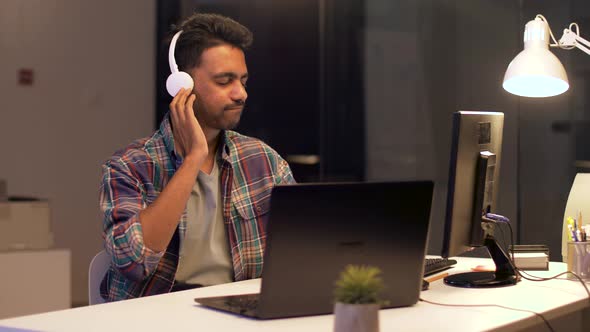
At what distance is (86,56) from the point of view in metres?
5.47

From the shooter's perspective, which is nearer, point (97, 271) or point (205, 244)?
point (97, 271)

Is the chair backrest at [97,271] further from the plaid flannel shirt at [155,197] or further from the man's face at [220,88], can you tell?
the man's face at [220,88]

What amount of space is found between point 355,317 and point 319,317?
1.38 ft

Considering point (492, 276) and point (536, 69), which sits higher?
point (536, 69)

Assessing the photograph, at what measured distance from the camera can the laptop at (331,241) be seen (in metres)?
1.69

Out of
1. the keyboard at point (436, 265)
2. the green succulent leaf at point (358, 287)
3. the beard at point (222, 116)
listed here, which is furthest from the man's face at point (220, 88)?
the green succulent leaf at point (358, 287)

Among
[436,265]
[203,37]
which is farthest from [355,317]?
[203,37]

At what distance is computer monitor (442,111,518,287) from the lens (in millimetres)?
2154

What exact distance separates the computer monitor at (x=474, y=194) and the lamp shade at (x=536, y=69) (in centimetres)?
16

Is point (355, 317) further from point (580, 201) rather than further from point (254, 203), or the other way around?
point (580, 201)

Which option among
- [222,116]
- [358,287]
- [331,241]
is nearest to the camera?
[358,287]

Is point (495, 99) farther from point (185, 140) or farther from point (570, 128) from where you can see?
point (185, 140)

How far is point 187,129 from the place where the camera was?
8.05 ft

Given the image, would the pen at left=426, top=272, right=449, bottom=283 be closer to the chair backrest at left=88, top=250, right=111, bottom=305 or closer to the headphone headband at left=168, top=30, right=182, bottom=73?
the chair backrest at left=88, top=250, right=111, bottom=305
